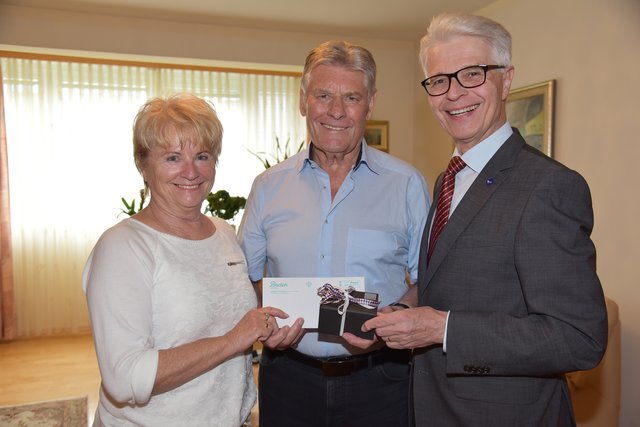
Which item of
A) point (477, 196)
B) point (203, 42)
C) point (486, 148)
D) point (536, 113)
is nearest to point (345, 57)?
point (486, 148)

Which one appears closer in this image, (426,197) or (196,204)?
(196,204)

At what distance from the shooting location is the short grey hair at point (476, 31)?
4.92 ft

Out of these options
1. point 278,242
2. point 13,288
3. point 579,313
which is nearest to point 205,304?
point 278,242

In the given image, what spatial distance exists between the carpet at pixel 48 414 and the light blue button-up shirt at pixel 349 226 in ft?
9.43

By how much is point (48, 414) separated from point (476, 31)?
13.9 feet

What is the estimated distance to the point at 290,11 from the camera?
16.5 ft

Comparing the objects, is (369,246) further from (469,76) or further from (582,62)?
(582,62)

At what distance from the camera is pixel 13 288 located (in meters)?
5.82

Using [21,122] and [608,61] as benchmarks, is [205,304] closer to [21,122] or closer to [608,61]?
[608,61]

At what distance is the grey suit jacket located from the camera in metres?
1.25

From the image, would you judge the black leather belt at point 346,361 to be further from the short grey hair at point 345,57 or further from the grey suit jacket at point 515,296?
the short grey hair at point 345,57

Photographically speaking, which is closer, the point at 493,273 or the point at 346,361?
the point at 493,273

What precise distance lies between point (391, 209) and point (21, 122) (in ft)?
17.9

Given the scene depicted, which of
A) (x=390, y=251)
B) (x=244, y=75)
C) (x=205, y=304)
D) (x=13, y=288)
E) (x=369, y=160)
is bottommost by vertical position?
(x=13, y=288)
